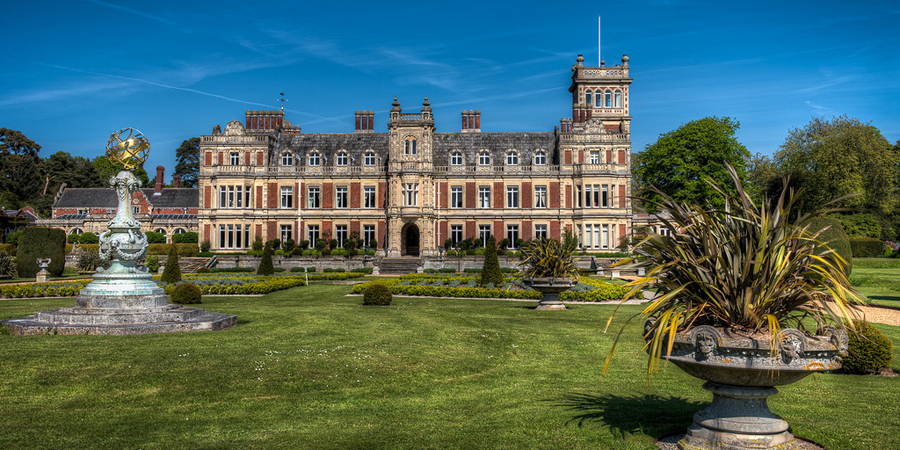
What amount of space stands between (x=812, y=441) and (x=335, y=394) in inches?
227

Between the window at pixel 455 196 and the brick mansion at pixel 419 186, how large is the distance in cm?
8

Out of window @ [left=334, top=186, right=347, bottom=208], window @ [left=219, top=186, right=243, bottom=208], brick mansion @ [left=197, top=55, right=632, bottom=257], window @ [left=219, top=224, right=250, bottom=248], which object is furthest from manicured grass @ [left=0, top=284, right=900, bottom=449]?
window @ [left=219, top=186, right=243, bottom=208]

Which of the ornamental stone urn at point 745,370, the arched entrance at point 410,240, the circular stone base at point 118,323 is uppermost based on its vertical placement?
the arched entrance at point 410,240

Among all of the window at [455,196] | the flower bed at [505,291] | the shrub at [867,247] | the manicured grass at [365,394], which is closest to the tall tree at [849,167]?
the shrub at [867,247]

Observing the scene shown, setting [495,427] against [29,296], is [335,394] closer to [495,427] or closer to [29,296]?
[495,427]

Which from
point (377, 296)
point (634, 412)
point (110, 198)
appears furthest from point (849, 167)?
point (110, 198)

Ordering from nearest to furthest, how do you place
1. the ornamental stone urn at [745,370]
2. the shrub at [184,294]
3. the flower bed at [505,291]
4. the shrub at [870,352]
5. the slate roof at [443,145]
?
the ornamental stone urn at [745,370] < the shrub at [870,352] < the shrub at [184,294] < the flower bed at [505,291] < the slate roof at [443,145]

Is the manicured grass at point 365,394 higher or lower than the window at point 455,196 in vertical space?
lower

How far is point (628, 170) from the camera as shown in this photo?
5084cm

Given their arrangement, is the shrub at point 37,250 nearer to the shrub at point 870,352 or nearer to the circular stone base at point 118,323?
the circular stone base at point 118,323

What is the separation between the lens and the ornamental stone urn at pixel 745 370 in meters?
5.53

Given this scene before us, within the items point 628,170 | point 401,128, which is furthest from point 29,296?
point 628,170

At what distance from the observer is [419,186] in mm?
50781

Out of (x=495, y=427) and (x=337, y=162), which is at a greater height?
(x=337, y=162)
